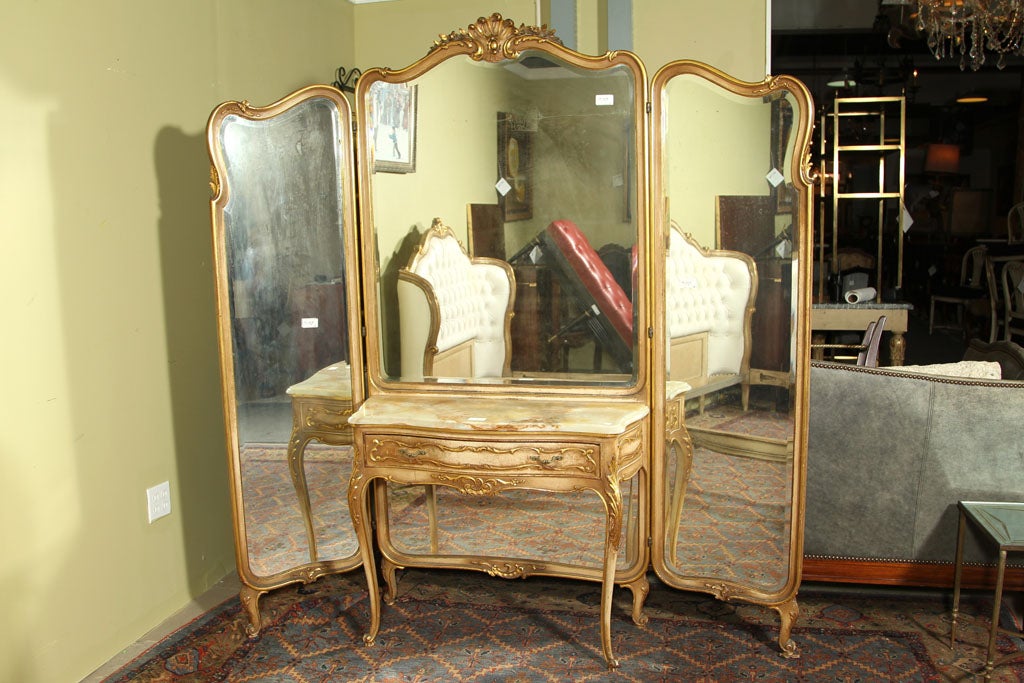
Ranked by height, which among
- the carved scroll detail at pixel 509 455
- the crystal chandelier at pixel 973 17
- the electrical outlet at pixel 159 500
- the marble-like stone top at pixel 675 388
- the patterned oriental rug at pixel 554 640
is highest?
the crystal chandelier at pixel 973 17

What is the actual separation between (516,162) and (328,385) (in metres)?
0.90

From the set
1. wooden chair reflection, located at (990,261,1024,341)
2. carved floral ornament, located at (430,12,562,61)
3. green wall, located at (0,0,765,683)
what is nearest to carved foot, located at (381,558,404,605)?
green wall, located at (0,0,765,683)

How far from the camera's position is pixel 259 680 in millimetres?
2334

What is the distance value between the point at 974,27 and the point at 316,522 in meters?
4.21

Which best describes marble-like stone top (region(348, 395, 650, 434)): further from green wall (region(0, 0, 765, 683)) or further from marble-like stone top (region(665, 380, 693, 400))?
green wall (region(0, 0, 765, 683))

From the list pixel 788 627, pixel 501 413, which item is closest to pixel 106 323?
pixel 501 413

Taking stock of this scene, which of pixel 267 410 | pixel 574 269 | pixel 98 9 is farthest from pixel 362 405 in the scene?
pixel 98 9

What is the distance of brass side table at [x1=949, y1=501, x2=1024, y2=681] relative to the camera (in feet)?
7.02

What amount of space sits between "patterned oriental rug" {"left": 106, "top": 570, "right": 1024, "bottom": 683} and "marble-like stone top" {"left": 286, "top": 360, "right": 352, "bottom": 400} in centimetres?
69

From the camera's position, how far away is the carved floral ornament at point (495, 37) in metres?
2.40

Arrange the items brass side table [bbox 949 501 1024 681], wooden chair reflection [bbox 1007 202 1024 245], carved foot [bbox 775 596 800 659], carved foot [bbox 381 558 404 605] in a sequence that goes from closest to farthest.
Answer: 1. brass side table [bbox 949 501 1024 681]
2. carved foot [bbox 775 596 800 659]
3. carved foot [bbox 381 558 404 605]
4. wooden chair reflection [bbox 1007 202 1024 245]

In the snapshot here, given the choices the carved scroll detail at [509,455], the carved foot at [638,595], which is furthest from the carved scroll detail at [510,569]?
the carved scroll detail at [509,455]

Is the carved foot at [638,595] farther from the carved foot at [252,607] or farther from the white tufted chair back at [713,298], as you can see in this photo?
the carved foot at [252,607]

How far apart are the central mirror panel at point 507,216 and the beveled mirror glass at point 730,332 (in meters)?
0.12
